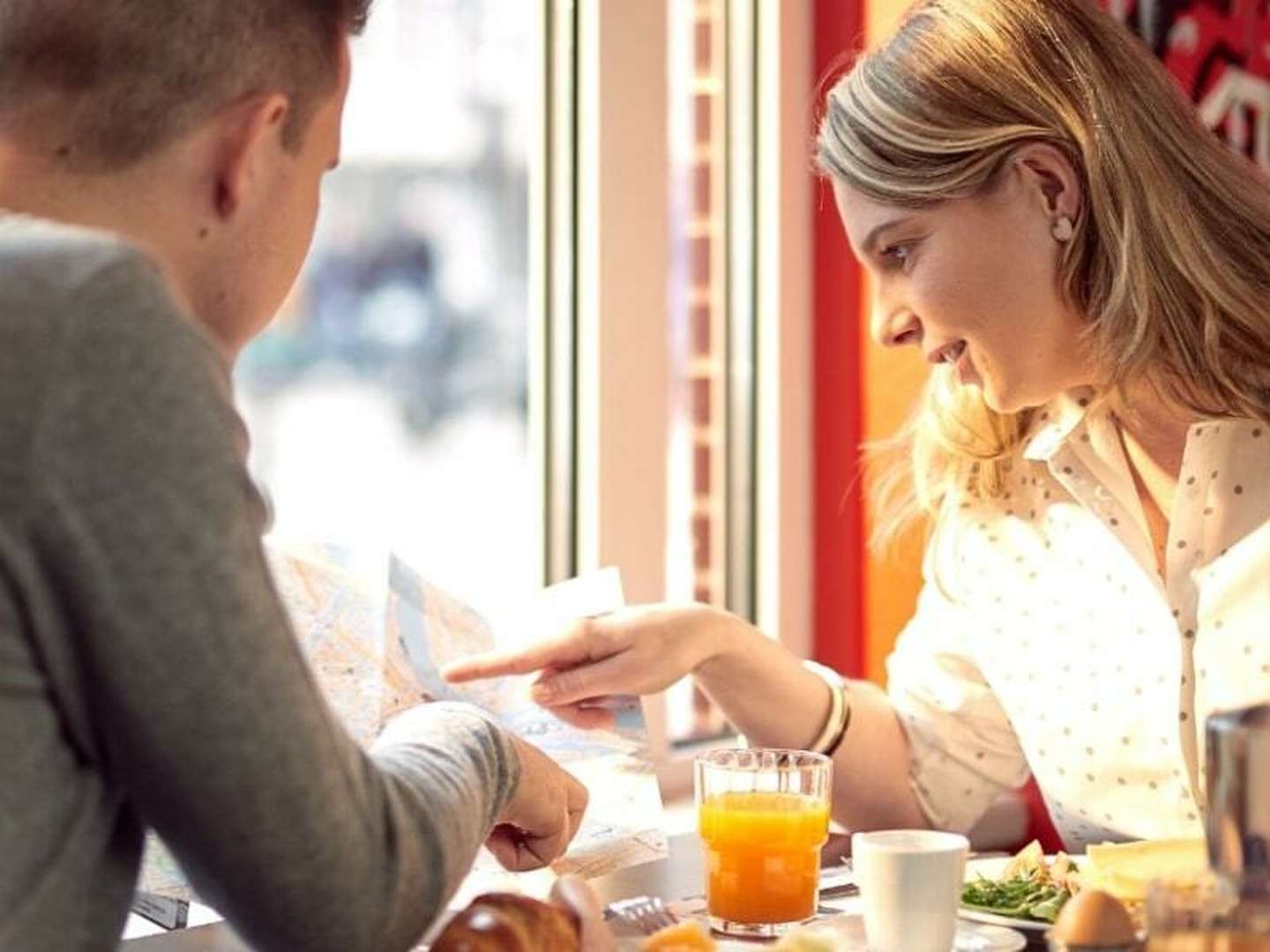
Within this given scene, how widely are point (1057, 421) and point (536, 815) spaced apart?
0.78 meters

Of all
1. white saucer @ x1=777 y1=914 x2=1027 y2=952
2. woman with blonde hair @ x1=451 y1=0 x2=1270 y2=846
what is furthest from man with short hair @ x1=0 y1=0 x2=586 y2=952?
woman with blonde hair @ x1=451 y1=0 x2=1270 y2=846

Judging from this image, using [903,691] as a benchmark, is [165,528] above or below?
above

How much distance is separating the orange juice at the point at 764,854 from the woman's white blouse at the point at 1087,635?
1.60 feet

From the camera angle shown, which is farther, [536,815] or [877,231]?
[877,231]

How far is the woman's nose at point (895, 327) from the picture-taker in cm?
173

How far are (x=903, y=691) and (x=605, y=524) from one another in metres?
0.57

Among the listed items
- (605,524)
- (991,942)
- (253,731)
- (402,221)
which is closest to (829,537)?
(605,524)

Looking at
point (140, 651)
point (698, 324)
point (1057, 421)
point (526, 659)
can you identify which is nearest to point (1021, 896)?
point (526, 659)

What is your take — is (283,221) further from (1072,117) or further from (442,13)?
(442,13)

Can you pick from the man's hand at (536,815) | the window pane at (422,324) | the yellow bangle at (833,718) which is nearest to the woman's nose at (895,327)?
the yellow bangle at (833,718)

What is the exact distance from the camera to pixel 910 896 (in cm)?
121

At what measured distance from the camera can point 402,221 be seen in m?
2.31

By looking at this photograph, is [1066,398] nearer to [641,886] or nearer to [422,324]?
[641,886]

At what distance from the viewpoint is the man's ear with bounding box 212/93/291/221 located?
987mm
